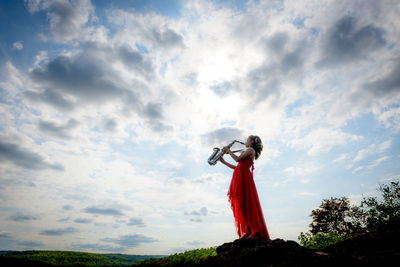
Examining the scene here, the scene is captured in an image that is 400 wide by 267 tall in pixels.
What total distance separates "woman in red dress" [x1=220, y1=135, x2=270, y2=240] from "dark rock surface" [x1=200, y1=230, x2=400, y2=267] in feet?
3.73

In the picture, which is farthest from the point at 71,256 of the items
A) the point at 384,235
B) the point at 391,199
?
the point at 391,199

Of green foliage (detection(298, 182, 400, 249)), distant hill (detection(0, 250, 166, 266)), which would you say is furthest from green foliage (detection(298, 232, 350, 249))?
distant hill (detection(0, 250, 166, 266))

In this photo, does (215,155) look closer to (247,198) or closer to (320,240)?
(247,198)

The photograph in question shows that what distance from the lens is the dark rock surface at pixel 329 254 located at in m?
3.38

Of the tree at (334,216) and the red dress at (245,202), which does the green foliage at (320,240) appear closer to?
the red dress at (245,202)

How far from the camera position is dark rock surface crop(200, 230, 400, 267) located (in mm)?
3379

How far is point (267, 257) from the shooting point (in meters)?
4.55

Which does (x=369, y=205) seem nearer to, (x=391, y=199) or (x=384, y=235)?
(x=391, y=199)

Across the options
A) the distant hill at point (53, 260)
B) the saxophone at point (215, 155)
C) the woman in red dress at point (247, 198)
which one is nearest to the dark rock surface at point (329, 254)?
the woman in red dress at point (247, 198)

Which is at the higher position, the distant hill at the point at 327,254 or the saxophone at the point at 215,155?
the saxophone at the point at 215,155

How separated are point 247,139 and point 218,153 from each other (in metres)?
1.30

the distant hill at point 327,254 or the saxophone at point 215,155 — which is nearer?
the distant hill at point 327,254

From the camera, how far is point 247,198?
6.64 meters

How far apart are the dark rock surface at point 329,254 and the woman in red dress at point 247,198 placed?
3.73 ft
